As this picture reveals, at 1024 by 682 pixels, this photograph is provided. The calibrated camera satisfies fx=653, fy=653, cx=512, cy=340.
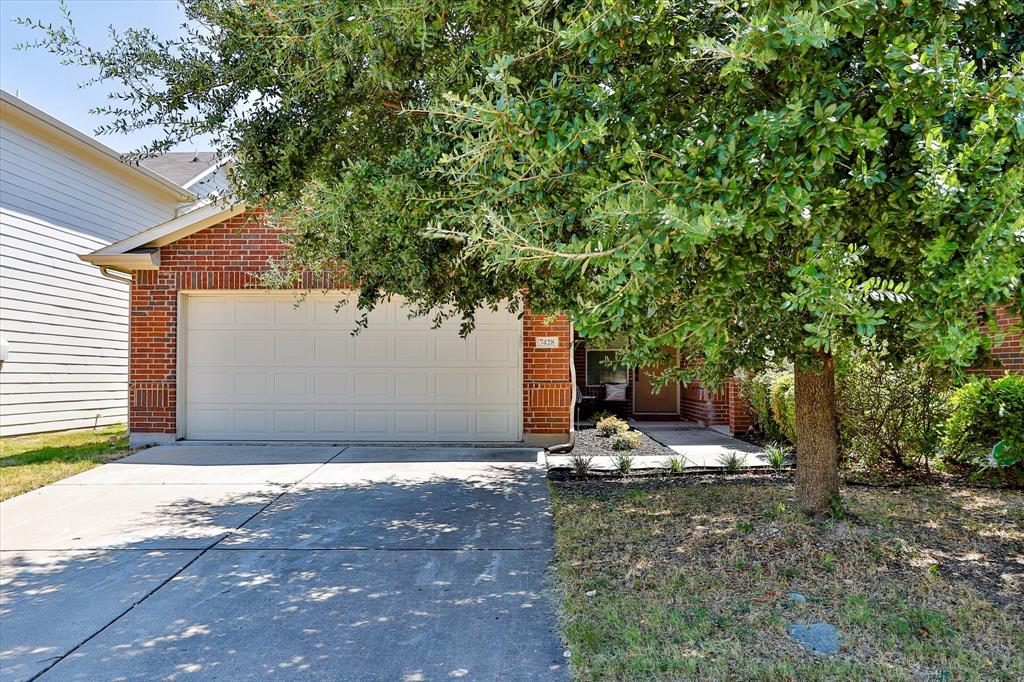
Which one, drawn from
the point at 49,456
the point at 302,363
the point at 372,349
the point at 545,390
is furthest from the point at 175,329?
the point at 545,390

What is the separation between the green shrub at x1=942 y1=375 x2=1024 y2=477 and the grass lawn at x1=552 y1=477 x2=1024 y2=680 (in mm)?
386

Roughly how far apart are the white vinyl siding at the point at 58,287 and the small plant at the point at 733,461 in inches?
425

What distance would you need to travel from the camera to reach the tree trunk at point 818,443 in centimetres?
491

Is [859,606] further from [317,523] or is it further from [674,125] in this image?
[317,523]

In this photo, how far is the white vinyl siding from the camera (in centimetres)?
1040

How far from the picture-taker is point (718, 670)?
2904mm

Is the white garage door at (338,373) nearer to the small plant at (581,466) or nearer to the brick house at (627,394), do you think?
the small plant at (581,466)

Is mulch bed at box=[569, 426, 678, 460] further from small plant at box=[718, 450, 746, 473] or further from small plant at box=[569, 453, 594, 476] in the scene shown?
small plant at box=[569, 453, 594, 476]

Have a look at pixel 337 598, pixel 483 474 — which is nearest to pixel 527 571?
pixel 337 598

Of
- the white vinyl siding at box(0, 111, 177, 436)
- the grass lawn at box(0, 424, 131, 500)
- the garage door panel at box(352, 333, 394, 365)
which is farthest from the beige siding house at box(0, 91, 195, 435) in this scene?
the garage door panel at box(352, 333, 394, 365)

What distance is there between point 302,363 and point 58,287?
525 cm

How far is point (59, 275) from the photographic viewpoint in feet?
37.4

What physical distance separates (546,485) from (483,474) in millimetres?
954

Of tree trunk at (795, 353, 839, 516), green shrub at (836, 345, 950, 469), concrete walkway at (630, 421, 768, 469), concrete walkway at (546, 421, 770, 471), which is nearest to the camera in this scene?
tree trunk at (795, 353, 839, 516)
